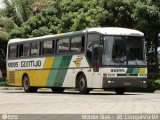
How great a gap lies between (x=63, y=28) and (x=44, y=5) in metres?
5.88

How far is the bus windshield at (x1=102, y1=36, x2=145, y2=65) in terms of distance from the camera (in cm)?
2703

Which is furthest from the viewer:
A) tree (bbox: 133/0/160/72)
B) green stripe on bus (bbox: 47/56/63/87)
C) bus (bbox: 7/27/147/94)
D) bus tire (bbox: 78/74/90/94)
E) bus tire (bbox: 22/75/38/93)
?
bus tire (bbox: 22/75/38/93)

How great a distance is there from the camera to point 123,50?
27.4 m

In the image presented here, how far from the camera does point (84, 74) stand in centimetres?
2822

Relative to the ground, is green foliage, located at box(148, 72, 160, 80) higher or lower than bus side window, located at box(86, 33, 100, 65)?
lower

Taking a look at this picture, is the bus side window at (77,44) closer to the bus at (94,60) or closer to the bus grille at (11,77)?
the bus at (94,60)

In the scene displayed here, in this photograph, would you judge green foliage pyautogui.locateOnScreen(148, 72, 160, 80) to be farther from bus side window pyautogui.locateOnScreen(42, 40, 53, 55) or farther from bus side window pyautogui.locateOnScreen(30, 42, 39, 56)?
bus side window pyautogui.locateOnScreen(30, 42, 39, 56)

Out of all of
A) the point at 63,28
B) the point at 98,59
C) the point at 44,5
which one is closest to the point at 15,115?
the point at 98,59

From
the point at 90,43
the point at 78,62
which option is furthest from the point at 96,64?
the point at 78,62

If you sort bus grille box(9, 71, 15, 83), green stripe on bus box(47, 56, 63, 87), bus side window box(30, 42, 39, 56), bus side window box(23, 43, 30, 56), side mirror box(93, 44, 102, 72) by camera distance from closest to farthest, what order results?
Result: side mirror box(93, 44, 102, 72) < green stripe on bus box(47, 56, 63, 87) < bus side window box(30, 42, 39, 56) < bus side window box(23, 43, 30, 56) < bus grille box(9, 71, 15, 83)

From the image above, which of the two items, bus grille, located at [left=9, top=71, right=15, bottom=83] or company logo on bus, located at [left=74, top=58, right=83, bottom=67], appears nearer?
company logo on bus, located at [left=74, top=58, right=83, bottom=67]

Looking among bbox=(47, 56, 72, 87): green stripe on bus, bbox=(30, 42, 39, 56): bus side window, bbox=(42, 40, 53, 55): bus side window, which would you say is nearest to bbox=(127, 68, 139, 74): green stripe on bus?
bbox=(47, 56, 72, 87): green stripe on bus

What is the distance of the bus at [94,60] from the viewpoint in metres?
27.1

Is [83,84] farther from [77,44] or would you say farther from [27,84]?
[27,84]
